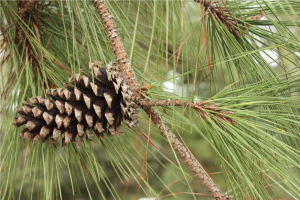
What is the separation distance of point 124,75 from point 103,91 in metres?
0.04

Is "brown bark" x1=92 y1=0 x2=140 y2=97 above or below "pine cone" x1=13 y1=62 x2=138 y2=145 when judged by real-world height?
above

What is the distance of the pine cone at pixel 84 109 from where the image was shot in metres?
0.31

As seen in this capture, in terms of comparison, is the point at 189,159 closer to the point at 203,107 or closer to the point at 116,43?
the point at 203,107

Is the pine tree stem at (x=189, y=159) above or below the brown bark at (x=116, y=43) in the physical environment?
below

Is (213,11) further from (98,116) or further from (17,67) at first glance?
(17,67)

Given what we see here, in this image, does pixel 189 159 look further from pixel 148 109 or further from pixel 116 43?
pixel 116 43

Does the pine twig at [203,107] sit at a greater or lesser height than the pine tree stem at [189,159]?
greater

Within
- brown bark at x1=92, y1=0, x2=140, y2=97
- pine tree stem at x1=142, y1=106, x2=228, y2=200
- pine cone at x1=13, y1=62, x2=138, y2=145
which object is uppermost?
brown bark at x1=92, y1=0, x2=140, y2=97

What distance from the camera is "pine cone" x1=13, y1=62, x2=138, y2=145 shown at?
31 centimetres

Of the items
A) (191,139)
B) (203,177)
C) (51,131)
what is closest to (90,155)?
(51,131)

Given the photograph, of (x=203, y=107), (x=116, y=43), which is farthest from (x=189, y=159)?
(x=116, y=43)

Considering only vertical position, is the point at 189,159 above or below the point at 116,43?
below

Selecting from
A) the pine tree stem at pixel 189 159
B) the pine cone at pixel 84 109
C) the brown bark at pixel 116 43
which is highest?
the brown bark at pixel 116 43

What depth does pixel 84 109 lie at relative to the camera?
0.33 metres
